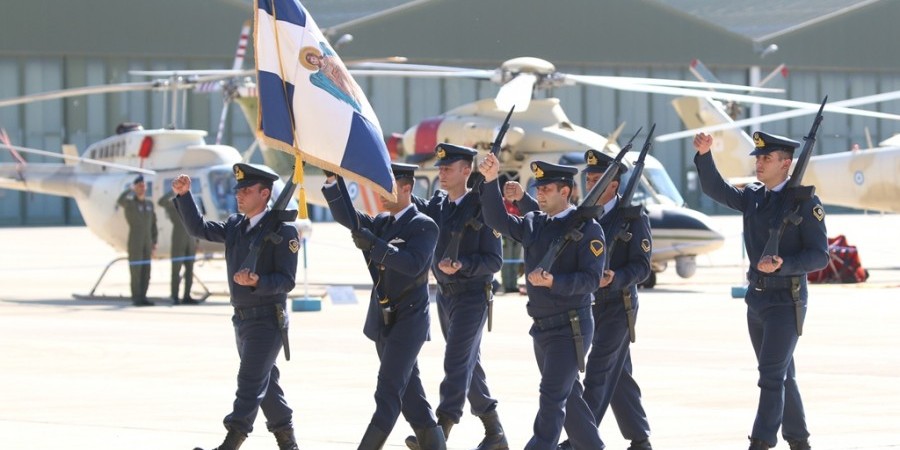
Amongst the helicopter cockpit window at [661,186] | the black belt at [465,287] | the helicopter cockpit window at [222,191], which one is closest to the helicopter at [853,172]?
the helicopter cockpit window at [661,186]

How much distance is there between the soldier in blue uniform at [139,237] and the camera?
2114 centimetres

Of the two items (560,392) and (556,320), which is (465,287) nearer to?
(556,320)

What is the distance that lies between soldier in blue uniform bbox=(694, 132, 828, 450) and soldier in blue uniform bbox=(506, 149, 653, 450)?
1.65 feet

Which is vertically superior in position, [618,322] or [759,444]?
[618,322]

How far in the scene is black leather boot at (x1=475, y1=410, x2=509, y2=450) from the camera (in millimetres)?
9070

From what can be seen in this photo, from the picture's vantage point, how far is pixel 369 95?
5797cm

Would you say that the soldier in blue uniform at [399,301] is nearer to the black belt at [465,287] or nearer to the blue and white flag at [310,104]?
the blue and white flag at [310,104]

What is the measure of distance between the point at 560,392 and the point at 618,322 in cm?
88

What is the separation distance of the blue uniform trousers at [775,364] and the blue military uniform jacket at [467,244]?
1567mm

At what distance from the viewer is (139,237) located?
2175cm

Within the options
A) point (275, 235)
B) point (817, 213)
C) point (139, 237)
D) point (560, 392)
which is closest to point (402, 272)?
point (275, 235)

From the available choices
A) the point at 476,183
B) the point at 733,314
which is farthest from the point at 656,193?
the point at 476,183

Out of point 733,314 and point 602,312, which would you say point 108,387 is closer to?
point 602,312

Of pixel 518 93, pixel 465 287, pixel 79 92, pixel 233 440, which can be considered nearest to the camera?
pixel 233 440
